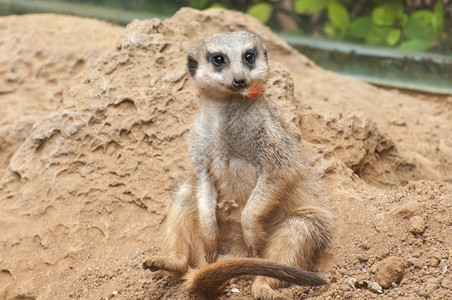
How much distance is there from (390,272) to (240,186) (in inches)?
30.7

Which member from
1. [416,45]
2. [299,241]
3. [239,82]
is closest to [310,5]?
[416,45]

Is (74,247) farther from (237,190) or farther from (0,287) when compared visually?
(237,190)

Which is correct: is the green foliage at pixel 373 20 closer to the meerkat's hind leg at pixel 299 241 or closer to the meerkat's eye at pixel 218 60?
the meerkat's eye at pixel 218 60

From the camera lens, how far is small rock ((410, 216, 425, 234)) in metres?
2.57

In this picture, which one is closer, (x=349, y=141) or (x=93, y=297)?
(x=93, y=297)

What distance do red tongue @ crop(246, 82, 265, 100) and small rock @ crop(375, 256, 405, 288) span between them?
3.10 ft

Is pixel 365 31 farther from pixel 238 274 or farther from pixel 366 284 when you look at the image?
pixel 238 274

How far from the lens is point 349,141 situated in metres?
3.55

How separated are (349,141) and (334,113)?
22cm

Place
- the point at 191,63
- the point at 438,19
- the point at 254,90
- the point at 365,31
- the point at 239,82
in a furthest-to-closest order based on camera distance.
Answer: the point at 365,31 → the point at 438,19 → the point at 191,63 → the point at 254,90 → the point at 239,82

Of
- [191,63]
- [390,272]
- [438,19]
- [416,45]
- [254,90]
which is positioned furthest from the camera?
[416,45]

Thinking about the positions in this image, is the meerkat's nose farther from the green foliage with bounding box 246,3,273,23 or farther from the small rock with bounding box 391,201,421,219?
the green foliage with bounding box 246,3,273,23

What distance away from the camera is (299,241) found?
8.35 feet

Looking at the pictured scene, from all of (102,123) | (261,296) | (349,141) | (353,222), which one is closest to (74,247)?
(102,123)
